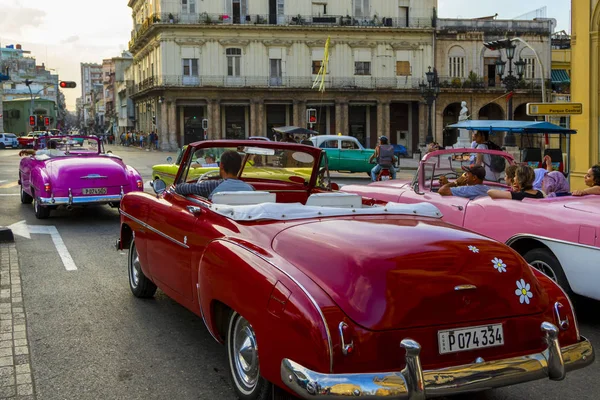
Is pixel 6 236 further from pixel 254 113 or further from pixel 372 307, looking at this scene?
pixel 254 113

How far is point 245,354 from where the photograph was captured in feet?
13.4

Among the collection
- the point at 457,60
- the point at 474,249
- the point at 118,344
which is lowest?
the point at 118,344

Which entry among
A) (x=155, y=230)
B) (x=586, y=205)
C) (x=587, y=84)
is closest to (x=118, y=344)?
(x=155, y=230)

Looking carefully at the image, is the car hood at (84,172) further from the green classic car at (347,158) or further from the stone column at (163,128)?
the stone column at (163,128)

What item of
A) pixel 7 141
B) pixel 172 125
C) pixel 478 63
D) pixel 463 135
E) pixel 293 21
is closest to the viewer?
pixel 463 135

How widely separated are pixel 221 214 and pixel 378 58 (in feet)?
176

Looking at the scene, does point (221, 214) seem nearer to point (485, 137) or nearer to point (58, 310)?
point (58, 310)

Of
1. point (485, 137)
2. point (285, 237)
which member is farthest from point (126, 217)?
point (485, 137)

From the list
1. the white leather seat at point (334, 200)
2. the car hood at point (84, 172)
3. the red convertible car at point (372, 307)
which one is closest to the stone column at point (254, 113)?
the car hood at point (84, 172)

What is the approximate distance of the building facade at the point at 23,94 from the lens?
104062 mm

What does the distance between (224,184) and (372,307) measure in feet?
8.09

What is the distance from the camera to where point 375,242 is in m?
3.74

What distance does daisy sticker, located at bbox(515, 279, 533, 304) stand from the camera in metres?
3.74

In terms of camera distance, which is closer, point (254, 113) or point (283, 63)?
point (254, 113)
